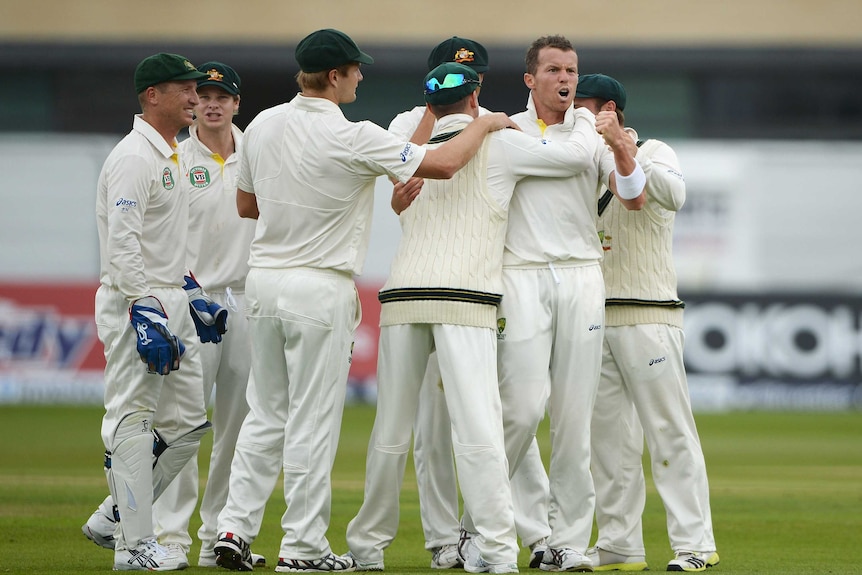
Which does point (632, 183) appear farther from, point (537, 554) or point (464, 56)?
point (537, 554)

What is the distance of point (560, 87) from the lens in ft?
20.5

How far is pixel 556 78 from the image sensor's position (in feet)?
20.5

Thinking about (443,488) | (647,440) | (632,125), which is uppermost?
(632,125)

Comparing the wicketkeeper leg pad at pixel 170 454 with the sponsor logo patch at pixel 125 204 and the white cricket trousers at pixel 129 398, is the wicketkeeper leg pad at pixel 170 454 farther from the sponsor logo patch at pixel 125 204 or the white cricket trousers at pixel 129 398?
the sponsor logo patch at pixel 125 204

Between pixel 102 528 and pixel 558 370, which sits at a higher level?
pixel 558 370

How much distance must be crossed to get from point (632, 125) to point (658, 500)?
15.0 m

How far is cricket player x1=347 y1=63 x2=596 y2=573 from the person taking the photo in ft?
18.9

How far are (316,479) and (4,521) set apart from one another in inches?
123

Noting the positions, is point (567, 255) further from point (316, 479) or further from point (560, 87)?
point (316, 479)

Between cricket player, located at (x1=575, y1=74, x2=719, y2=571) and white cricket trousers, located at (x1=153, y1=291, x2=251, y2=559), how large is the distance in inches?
73.2

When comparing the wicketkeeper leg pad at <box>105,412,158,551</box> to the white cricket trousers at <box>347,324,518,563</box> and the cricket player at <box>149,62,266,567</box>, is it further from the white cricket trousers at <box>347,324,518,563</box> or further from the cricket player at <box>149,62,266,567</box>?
the white cricket trousers at <box>347,324,518,563</box>

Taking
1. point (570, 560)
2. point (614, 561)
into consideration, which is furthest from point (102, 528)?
point (614, 561)

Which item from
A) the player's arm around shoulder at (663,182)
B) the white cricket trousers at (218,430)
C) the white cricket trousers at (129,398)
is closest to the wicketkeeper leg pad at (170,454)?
the white cricket trousers at (129,398)

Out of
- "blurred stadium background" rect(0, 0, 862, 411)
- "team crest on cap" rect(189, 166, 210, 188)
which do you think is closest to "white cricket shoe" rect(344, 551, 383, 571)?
"team crest on cap" rect(189, 166, 210, 188)
